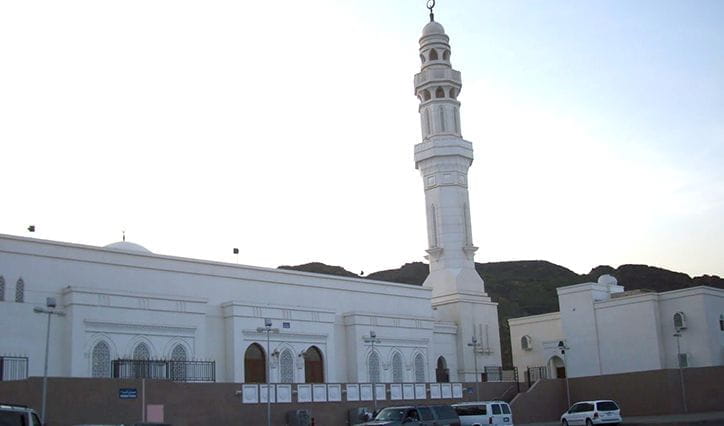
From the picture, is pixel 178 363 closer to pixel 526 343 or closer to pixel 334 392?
pixel 334 392

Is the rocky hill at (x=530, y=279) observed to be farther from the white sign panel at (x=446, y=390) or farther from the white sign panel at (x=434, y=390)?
the white sign panel at (x=434, y=390)

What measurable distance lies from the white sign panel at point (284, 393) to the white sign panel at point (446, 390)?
9652 millimetres

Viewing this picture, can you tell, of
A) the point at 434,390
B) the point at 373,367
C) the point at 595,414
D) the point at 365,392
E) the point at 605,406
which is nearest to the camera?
the point at 595,414

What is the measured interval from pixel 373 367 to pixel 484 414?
544 inches

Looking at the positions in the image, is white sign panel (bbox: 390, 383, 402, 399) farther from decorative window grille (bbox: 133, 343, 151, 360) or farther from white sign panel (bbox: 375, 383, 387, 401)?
decorative window grille (bbox: 133, 343, 151, 360)

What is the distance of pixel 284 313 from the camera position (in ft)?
138

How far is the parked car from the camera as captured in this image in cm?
Result: 2856

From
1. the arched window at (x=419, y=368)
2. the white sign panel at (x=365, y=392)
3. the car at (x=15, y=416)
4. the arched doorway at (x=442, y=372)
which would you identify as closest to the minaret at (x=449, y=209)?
the arched doorway at (x=442, y=372)

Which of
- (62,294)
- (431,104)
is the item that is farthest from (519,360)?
(62,294)

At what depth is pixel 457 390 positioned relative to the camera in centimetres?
4469

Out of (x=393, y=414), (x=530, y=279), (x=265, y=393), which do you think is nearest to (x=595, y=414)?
(x=393, y=414)

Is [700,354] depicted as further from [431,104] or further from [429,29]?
[429,29]

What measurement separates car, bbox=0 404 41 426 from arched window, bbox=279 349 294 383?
22.5m

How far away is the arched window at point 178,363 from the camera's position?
36.9 metres
